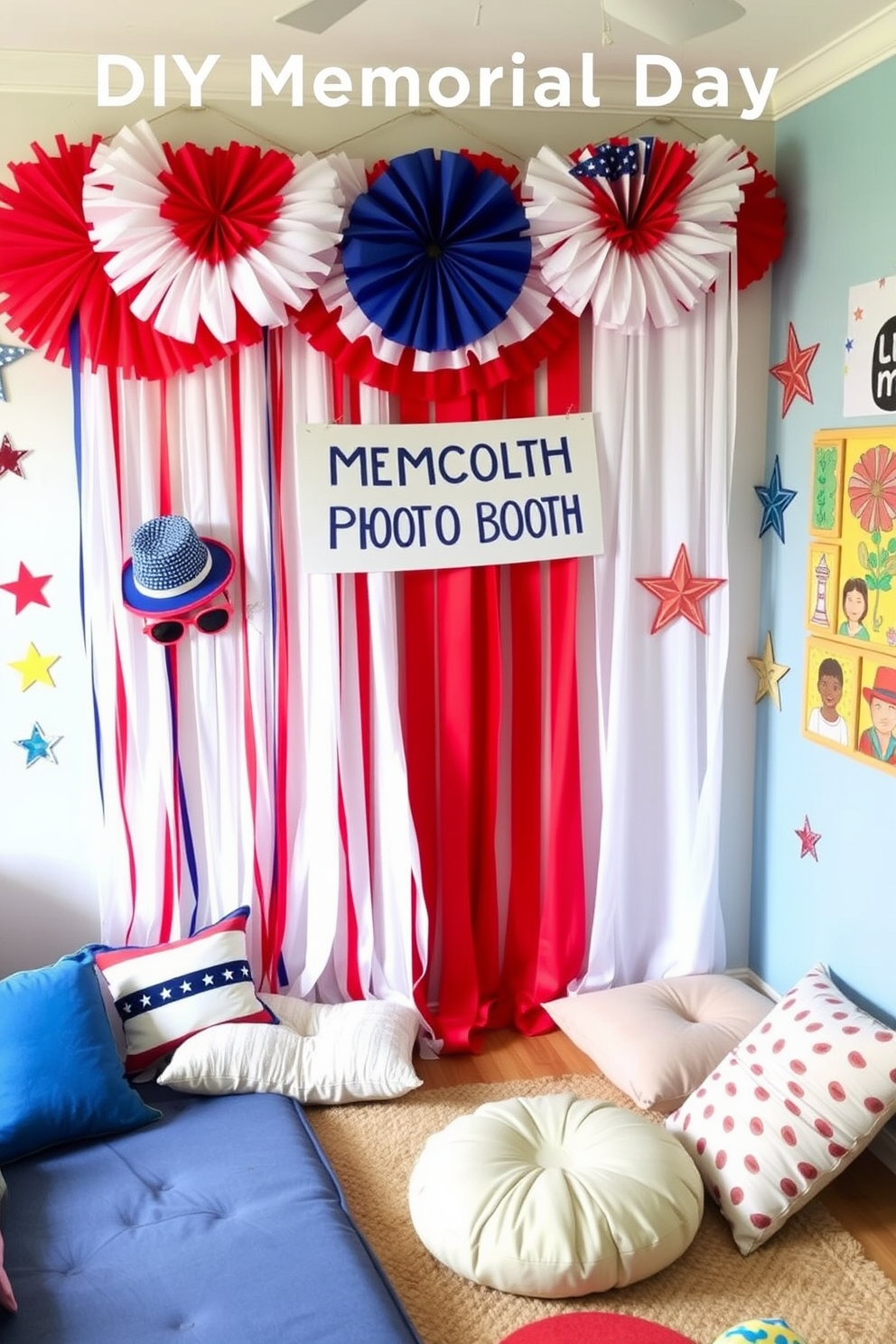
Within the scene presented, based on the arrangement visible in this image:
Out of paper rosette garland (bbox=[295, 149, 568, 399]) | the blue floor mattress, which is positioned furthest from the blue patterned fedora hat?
the blue floor mattress

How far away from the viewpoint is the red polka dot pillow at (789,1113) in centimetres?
235

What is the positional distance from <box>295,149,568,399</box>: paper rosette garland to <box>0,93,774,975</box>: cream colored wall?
0.17m

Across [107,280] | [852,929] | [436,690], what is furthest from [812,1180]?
[107,280]

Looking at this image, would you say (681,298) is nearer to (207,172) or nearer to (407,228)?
(407,228)

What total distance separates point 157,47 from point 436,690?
1584mm

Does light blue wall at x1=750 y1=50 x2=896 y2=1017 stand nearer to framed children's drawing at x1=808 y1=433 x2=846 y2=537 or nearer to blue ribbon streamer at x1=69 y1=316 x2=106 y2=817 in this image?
framed children's drawing at x1=808 y1=433 x2=846 y2=537

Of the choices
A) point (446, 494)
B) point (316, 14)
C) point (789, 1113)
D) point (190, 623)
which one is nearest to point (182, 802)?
point (190, 623)

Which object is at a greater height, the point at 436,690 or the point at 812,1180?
the point at 436,690

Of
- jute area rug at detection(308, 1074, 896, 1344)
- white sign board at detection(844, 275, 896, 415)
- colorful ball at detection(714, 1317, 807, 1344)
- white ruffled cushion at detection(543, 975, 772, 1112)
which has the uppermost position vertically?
white sign board at detection(844, 275, 896, 415)

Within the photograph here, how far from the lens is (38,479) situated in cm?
284

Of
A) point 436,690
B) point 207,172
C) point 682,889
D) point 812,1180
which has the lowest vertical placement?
point 812,1180

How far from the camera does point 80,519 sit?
2.85 m

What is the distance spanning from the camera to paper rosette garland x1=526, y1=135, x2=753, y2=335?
2754mm

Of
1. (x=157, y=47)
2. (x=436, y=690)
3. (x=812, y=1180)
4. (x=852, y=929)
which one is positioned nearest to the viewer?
(x=812, y=1180)
